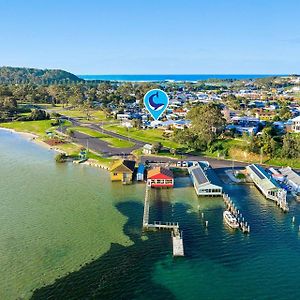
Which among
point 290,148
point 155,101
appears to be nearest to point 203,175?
point 290,148

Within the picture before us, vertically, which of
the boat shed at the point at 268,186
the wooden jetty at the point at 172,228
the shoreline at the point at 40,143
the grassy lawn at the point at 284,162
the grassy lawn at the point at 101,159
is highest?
the grassy lawn at the point at 284,162

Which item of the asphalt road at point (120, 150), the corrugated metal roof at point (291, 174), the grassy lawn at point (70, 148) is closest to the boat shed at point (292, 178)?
the corrugated metal roof at point (291, 174)

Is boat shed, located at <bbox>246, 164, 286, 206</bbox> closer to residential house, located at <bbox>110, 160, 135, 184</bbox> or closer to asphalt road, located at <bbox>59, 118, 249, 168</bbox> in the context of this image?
asphalt road, located at <bbox>59, 118, 249, 168</bbox>

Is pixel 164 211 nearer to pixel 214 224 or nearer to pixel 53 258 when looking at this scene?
pixel 214 224

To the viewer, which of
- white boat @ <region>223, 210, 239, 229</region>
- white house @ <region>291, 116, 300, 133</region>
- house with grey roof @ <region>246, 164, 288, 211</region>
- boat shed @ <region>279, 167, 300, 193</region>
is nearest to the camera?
white boat @ <region>223, 210, 239, 229</region>

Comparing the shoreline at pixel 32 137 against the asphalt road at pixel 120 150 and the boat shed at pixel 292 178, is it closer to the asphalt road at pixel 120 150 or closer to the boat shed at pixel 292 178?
the asphalt road at pixel 120 150

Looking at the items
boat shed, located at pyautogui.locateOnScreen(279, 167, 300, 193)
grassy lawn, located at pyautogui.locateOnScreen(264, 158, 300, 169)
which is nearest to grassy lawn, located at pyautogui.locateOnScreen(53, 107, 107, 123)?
grassy lawn, located at pyautogui.locateOnScreen(264, 158, 300, 169)
